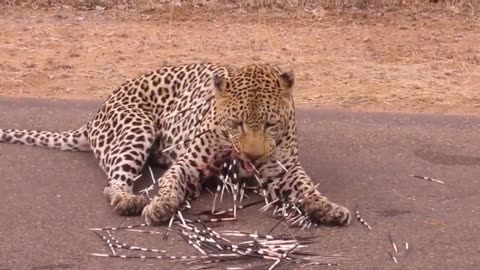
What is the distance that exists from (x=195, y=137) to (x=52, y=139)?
1636 millimetres

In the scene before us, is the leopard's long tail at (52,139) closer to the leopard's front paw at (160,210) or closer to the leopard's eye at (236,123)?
the leopard's front paw at (160,210)

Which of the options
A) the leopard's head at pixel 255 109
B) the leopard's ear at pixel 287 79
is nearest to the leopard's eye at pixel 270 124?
the leopard's head at pixel 255 109

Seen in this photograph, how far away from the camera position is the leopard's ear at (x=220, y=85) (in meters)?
6.35

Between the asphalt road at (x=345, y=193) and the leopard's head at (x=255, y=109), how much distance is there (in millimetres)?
482

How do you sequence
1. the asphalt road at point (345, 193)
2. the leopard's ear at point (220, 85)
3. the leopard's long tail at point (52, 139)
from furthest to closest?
the leopard's long tail at point (52, 139) < the leopard's ear at point (220, 85) < the asphalt road at point (345, 193)

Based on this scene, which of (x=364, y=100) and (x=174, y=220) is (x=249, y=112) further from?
(x=364, y=100)

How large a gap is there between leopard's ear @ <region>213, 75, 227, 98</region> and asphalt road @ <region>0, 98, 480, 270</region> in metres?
0.73

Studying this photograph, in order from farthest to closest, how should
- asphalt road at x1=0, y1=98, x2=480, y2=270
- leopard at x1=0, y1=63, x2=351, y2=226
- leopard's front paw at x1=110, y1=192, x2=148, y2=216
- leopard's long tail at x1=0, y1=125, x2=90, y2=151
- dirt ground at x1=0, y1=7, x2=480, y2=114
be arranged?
dirt ground at x1=0, y1=7, x2=480, y2=114 → leopard's long tail at x1=0, y1=125, x2=90, y2=151 → leopard's front paw at x1=110, y1=192, x2=148, y2=216 → leopard at x1=0, y1=63, x2=351, y2=226 → asphalt road at x1=0, y1=98, x2=480, y2=270

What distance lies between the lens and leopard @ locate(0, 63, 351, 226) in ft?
20.0

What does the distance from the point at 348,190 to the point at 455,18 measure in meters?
7.98

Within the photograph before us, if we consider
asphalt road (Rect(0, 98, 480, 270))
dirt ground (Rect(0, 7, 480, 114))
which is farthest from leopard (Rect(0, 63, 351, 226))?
dirt ground (Rect(0, 7, 480, 114))

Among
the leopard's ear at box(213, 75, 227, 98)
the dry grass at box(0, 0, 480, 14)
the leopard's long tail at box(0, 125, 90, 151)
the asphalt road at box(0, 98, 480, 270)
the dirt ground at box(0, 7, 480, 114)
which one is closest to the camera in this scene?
the asphalt road at box(0, 98, 480, 270)

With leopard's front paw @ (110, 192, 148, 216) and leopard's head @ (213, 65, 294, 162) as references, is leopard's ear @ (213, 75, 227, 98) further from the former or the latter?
leopard's front paw @ (110, 192, 148, 216)

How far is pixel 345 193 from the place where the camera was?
268 inches
